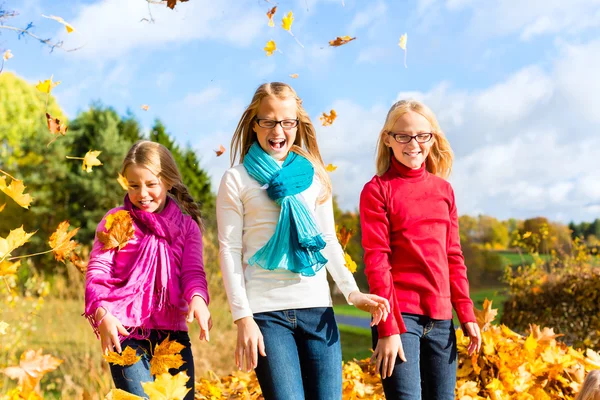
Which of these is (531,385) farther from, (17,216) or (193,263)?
(17,216)

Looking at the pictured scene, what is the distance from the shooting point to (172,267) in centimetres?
247

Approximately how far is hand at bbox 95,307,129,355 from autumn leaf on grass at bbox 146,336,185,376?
0.13m

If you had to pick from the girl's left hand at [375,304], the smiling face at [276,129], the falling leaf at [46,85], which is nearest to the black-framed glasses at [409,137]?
the smiling face at [276,129]

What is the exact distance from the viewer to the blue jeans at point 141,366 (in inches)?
91.8

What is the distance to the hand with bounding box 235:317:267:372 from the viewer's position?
6.77 feet

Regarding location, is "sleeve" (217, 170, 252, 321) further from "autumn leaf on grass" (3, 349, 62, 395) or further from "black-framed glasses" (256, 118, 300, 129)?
"autumn leaf on grass" (3, 349, 62, 395)

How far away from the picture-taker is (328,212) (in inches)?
95.1

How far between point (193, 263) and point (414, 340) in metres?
0.89

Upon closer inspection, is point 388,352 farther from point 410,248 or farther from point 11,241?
point 11,241

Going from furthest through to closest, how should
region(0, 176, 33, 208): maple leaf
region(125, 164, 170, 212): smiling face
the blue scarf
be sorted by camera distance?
1. region(125, 164, 170, 212): smiling face
2. the blue scarf
3. region(0, 176, 33, 208): maple leaf

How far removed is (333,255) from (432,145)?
2.43 feet

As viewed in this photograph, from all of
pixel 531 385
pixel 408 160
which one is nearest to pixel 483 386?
pixel 531 385

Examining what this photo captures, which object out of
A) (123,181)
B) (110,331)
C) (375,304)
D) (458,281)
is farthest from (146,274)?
(458,281)

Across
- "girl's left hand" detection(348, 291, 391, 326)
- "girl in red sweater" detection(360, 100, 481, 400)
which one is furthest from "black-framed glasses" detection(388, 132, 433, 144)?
"girl's left hand" detection(348, 291, 391, 326)
